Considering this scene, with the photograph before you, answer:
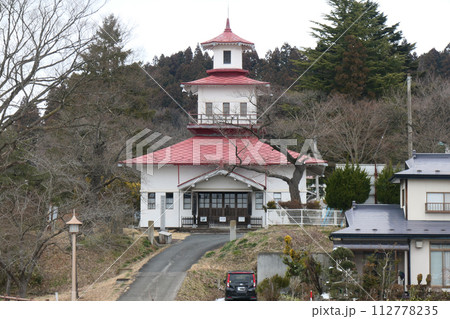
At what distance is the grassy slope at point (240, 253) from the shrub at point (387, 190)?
9.82ft

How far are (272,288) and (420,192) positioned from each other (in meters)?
7.23

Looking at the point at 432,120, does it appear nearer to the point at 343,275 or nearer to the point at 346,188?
the point at 346,188

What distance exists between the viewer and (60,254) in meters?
31.6

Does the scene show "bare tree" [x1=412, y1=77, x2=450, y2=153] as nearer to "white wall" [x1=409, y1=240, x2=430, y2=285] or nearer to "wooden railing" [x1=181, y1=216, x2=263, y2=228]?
"wooden railing" [x1=181, y1=216, x2=263, y2=228]

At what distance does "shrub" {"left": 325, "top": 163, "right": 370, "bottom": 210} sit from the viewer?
3167 centimetres

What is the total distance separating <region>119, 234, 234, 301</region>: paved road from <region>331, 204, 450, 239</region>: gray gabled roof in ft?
20.8

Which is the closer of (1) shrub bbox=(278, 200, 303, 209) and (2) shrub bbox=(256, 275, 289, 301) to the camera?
(2) shrub bbox=(256, 275, 289, 301)

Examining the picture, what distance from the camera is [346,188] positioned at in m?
31.7

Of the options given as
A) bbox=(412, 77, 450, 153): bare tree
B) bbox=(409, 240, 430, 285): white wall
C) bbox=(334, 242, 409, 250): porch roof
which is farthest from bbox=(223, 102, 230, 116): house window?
bbox=(409, 240, 430, 285): white wall

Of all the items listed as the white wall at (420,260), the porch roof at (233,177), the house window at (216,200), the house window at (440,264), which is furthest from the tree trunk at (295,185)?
the house window at (440,264)

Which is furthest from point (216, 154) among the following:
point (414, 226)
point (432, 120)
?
point (414, 226)

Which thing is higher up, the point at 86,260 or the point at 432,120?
the point at 432,120

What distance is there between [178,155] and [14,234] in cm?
1662

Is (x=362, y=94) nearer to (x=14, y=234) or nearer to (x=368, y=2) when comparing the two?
(x=368, y=2)
